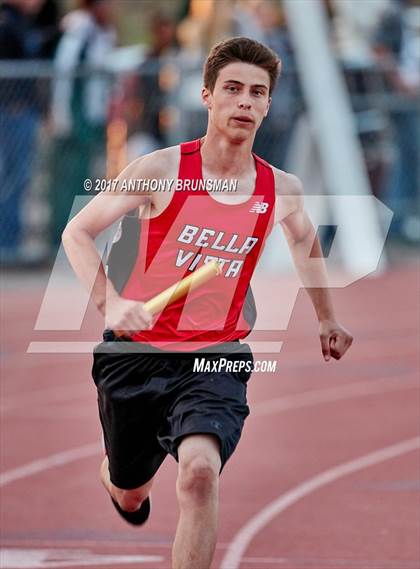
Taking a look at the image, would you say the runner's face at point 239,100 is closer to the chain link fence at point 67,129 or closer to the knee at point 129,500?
the knee at point 129,500

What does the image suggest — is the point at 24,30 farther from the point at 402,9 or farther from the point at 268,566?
the point at 268,566

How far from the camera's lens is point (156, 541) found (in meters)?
6.61

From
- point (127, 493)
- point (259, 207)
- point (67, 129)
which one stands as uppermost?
point (67, 129)

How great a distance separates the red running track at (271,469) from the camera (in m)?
6.39

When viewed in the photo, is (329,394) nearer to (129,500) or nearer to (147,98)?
(129,500)

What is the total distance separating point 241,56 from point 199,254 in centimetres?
72

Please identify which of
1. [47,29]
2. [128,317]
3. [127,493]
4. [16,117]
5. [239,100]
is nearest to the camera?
[128,317]

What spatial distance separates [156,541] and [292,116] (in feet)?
31.1

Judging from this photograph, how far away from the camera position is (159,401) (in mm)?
5297

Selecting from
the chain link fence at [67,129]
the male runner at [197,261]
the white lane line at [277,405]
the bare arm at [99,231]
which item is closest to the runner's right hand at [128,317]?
the bare arm at [99,231]

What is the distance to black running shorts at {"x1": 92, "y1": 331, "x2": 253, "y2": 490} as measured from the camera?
5074 mm

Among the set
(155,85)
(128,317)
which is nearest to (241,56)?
(128,317)

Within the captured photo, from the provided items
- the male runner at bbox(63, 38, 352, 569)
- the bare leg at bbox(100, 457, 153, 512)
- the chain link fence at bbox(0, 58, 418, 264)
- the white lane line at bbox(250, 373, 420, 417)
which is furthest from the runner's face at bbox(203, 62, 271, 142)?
the chain link fence at bbox(0, 58, 418, 264)

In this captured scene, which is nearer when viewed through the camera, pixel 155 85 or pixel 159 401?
pixel 159 401
